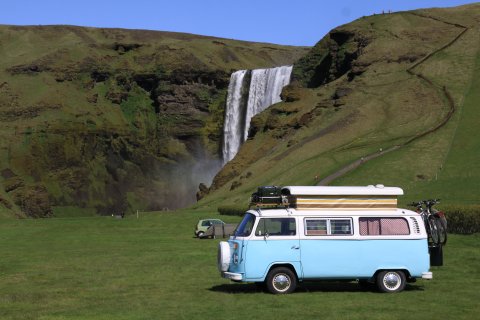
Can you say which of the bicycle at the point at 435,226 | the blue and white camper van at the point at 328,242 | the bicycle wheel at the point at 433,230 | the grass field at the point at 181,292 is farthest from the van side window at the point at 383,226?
the grass field at the point at 181,292

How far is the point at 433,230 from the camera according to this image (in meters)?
23.5

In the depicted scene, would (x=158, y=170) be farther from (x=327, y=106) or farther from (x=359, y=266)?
(x=359, y=266)

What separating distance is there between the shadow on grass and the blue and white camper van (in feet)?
2.21

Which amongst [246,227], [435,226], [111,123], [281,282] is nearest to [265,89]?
[111,123]

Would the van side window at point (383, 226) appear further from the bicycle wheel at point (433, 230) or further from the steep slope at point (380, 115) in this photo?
the steep slope at point (380, 115)

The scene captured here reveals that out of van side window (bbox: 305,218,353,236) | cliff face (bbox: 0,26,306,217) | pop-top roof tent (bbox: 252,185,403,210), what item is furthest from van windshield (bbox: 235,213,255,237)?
cliff face (bbox: 0,26,306,217)

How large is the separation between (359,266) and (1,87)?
134334 millimetres

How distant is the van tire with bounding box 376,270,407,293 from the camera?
22078mm

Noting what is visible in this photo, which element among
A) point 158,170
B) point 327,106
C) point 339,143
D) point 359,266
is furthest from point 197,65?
point 359,266

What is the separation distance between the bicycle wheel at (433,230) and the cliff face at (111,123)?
106 metres

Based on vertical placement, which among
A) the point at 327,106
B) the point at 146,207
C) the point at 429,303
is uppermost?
the point at 327,106

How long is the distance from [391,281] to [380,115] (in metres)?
76.3

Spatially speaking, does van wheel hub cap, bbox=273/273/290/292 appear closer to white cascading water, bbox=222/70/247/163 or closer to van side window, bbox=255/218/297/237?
van side window, bbox=255/218/297/237

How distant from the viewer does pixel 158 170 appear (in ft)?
486
